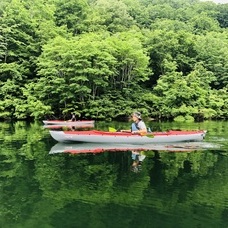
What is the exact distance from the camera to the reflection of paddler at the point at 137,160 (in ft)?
40.6

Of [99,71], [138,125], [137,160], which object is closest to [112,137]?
[138,125]

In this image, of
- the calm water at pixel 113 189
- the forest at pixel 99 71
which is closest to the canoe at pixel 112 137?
the calm water at pixel 113 189

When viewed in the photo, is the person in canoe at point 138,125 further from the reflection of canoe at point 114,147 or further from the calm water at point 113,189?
the calm water at point 113,189

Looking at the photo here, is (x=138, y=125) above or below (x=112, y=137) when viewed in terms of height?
above

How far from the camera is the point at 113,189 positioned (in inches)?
386

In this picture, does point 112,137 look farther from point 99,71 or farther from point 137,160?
point 99,71

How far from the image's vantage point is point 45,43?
39.8 meters

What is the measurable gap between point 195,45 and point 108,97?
16.1m

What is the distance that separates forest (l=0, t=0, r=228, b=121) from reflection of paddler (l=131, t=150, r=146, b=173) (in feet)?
63.2

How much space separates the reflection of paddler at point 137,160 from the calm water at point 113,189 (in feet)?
0.11

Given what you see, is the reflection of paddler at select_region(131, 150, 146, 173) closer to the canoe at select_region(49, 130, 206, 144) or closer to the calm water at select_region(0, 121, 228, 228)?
the calm water at select_region(0, 121, 228, 228)

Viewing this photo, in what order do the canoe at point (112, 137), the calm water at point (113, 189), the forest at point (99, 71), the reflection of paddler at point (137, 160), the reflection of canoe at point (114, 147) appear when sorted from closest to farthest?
the calm water at point (113, 189)
the reflection of paddler at point (137, 160)
the reflection of canoe at point (114, 147)
the canoe at point (112, 137)
the forest at point (99, 71)

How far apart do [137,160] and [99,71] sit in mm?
21224

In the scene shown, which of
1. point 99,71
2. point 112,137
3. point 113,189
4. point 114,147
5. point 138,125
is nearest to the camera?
point 113,189
